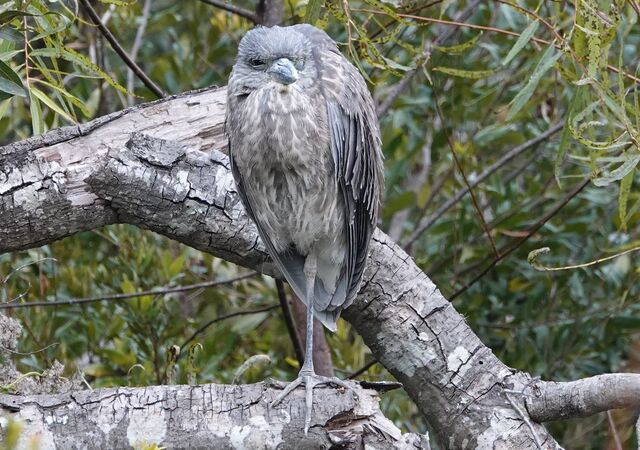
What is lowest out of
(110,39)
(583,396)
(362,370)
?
(583,396)

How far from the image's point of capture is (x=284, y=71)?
9.23 feet

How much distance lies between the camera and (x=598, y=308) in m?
3.98

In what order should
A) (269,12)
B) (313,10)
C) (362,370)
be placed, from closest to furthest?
(313,10), (362,370), (269,12)

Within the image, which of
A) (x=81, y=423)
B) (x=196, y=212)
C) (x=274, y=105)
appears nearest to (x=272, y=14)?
(x=274, y=105)

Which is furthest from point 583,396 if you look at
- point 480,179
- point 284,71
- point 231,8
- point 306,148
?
point 231,8

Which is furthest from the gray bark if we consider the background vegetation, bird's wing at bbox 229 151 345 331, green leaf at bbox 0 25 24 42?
the background vegetation

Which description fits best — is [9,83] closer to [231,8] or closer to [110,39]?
[110,39]

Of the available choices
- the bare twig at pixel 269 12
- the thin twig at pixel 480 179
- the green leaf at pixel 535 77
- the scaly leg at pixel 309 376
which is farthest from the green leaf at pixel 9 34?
the thin twig at pixel 480 179

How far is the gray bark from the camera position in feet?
8.70

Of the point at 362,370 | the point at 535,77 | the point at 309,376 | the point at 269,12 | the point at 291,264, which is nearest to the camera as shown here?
the point at 309,376

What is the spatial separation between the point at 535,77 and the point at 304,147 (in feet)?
2.28

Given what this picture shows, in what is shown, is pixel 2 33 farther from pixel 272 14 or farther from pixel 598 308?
pixel 598 308

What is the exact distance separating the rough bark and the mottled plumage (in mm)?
572

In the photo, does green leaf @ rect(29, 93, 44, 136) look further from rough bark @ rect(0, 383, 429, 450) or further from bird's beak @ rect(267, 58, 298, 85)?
rough bark @ rect(0, 383, 429, 450)
